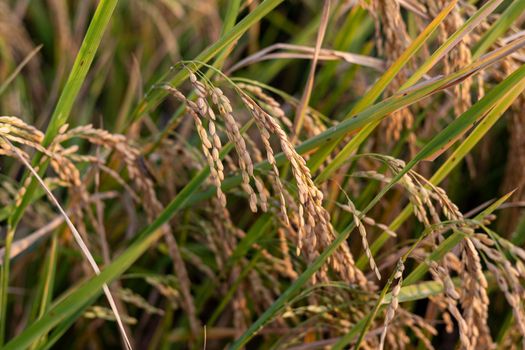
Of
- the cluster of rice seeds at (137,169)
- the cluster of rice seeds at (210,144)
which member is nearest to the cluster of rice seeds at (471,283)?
the cluster of rice seeds at (210,144)

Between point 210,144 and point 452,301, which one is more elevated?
point 210,144

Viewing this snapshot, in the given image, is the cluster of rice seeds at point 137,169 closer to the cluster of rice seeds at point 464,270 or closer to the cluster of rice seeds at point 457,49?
Result: the cluster of rice seeds at point 464,270

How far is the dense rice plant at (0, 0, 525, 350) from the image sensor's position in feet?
3.70

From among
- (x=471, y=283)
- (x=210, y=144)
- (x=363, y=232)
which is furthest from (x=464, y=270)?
(x=210, y=144)

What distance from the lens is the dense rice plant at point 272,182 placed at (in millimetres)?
1129

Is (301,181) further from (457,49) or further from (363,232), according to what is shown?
(457,49)

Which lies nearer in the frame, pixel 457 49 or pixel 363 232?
pixel 363 232

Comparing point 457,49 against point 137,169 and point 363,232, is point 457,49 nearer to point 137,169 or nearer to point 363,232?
point 363,232

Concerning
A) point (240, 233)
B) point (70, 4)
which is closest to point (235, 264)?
point (240, 233)

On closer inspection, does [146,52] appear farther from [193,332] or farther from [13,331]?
[193,332]

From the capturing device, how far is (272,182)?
4.45 ft

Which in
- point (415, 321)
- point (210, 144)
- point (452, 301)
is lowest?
point (415, 321)

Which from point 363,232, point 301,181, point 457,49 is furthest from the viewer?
point 457,49

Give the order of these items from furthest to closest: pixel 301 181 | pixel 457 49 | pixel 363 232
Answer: pixel 457 49 → pixel 363 232 → pixel 301 181
